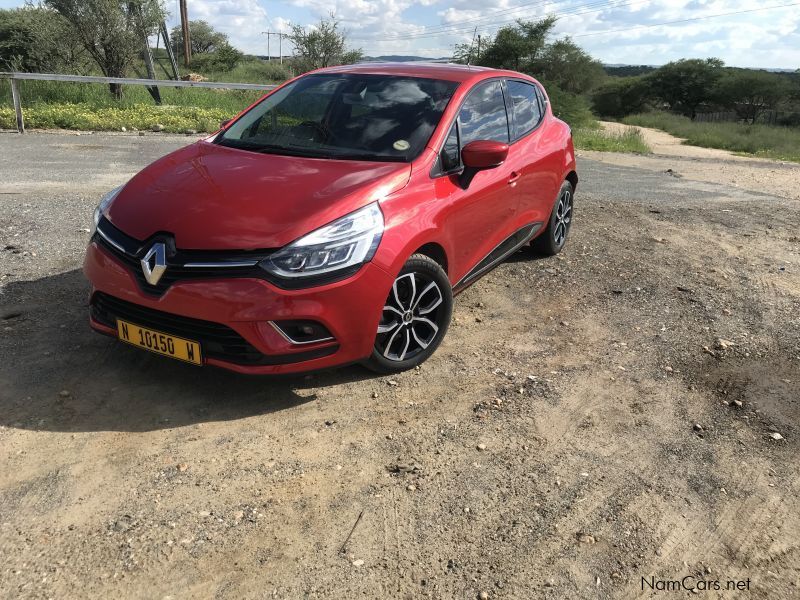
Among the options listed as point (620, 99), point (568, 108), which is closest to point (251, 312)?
point (568, 108)

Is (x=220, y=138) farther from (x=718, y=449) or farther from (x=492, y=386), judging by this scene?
(x=718, y=449)

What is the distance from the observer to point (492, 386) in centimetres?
369

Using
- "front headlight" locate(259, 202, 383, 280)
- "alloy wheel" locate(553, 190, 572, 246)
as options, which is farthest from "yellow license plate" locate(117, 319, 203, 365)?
"alloy wheel" locate(553, 190, 572, 246)

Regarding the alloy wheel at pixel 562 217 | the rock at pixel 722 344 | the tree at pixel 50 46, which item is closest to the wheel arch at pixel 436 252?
the rock at pixel 722 344

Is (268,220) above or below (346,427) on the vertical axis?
above

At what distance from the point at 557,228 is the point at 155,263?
13.4ft

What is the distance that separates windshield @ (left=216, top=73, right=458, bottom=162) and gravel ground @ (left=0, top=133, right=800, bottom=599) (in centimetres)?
136

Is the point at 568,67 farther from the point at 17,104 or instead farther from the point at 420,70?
the point at 420,70

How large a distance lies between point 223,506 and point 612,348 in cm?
278

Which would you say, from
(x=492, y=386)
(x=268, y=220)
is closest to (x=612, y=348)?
(x=492, y=386)

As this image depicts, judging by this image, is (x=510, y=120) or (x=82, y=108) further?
A: (x=82, y=108)

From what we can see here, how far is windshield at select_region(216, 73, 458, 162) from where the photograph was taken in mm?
3891

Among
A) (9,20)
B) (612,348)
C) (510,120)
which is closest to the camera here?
(612,348)

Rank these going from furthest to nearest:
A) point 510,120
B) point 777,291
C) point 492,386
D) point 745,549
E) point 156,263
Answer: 1. point 777,291
2. point 510,120
3. point 492,386
4. point 156,263
5. point 745,549
